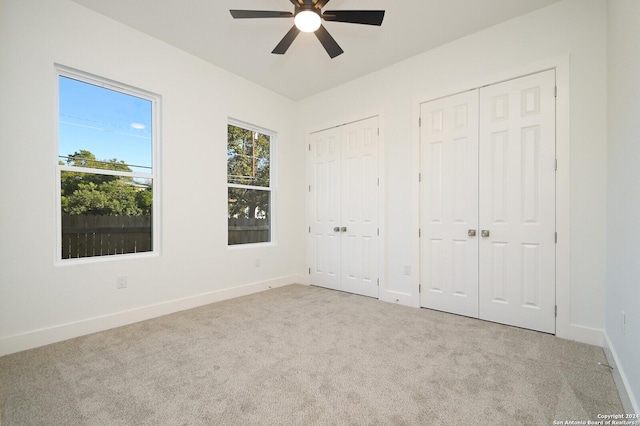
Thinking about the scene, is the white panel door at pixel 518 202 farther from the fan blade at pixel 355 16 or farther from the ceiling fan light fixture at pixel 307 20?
the ceiling fan light fixture at pixel 307 20

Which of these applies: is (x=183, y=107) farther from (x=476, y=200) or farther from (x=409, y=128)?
(x=476, y=200)

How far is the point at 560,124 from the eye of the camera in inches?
98.9

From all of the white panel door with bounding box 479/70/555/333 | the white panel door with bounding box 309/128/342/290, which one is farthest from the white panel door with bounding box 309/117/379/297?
the white panel door with bounding box 479/70/555/333

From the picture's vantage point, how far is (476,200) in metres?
2.96

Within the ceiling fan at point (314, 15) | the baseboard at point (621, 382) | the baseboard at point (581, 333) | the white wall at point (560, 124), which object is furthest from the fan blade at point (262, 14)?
the baseboard at point (581, 333)

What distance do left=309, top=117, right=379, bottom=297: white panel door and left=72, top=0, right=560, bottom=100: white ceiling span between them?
0.88m

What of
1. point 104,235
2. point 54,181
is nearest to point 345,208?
point 104,235

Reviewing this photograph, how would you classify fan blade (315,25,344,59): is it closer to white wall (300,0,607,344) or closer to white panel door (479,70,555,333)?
white wall (300,0,607,344)

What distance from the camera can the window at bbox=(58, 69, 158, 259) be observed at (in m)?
2.64

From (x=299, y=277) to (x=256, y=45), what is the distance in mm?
3317

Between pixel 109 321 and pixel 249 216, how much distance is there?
Result: 2039 millimetres

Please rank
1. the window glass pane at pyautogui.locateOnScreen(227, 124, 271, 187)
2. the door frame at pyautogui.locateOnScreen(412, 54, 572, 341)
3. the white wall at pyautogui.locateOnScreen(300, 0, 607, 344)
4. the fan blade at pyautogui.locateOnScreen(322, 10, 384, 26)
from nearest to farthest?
the fan blade at pyautogui.locateOnScreen(322, 10, 384, 26)
the white wall at pyautogui.locateOnScreen(300, 0, 607, 344)
the door frame at pyautogui.locateOnScreen(412, 54, 572, 341)
the window glass pane at pyautogui.locateOnScreen(227, 124, 271, 187)

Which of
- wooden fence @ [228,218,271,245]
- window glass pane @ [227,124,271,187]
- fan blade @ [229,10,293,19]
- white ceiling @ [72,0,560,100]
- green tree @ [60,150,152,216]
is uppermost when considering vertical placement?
white ceiling @ [72,0,560,100]

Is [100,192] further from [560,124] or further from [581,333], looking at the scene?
[581,333]
